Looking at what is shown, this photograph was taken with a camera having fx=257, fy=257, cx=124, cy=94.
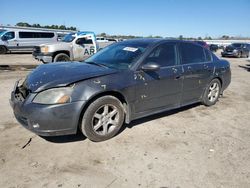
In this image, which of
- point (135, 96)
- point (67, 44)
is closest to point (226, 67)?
point (135, 96)

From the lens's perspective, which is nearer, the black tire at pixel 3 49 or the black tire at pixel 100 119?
the black tire at pixel 100 119

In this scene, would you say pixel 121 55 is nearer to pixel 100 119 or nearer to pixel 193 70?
pixel 100 119

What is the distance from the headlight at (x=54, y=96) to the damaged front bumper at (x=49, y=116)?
0.06 metres

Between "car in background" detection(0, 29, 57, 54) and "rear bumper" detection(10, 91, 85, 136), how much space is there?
66.8 feet

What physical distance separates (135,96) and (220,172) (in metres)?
1.75

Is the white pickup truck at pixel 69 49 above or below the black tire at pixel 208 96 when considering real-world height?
above

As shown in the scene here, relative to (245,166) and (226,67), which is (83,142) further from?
(226,67)

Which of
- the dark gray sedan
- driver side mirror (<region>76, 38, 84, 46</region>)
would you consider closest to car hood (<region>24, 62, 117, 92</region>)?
the dark gray sedan

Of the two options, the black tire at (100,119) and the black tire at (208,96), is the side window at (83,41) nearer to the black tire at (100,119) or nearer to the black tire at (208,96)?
the black tire at (208,96)

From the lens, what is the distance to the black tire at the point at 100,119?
3.85m

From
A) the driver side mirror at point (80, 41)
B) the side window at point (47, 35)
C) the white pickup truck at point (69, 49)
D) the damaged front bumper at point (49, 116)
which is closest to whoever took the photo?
the damaged front bumper at point (49, 116)

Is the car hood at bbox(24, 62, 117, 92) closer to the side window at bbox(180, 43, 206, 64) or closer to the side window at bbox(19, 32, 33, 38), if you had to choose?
the side window at bbox(180, 43, 206, 64)

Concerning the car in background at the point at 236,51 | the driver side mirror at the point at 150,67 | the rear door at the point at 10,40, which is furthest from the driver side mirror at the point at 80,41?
the car in background at the point at 236,51

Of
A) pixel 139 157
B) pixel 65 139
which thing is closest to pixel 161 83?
pixel 139 157
